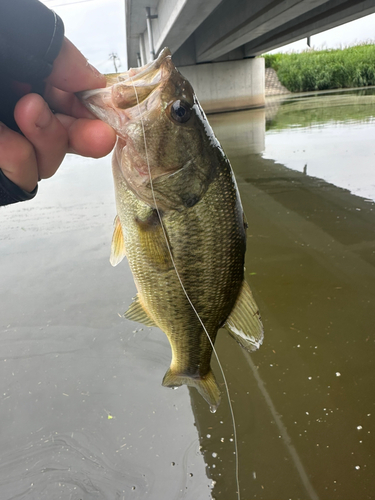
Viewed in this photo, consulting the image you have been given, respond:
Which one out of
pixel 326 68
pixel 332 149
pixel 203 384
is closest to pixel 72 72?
pixel 203 384

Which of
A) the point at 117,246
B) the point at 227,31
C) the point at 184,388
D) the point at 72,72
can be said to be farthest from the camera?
the point at 227,31

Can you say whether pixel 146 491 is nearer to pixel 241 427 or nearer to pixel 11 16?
pixel 241 427

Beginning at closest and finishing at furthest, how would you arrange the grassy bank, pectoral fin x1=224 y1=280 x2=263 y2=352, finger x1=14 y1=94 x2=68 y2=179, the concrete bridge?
finger x1=14 y1=94 x2=68 y2=179
pectoral fin x1=224 y1=280 x2=263 y2=352
the concrete bridge
the grassy bank

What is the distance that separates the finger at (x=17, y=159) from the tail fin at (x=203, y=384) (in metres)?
1.21

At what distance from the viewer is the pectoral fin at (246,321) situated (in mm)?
1626

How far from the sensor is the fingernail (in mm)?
1283

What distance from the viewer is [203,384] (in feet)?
6.06

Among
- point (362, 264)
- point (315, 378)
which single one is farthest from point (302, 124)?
point (315, 378)

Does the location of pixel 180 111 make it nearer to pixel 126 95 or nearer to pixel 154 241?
pixel 126 95

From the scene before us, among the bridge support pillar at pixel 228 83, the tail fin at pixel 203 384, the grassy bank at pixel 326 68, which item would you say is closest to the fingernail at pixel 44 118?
the tail fin at pixel 203 384

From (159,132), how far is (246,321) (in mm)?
932

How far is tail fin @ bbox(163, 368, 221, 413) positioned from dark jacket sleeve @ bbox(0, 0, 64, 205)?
1.44 metres

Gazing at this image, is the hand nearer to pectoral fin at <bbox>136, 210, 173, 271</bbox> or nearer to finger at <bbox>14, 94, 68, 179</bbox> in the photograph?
finger at <bbox>14, 94, 68, 179</bbox>

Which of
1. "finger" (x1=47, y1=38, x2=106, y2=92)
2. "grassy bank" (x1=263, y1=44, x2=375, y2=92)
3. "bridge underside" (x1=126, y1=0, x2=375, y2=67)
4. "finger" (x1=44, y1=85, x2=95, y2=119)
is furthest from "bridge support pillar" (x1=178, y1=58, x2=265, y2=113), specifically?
"finger" (x1=47, y1=38, x2=106, y2=92)
